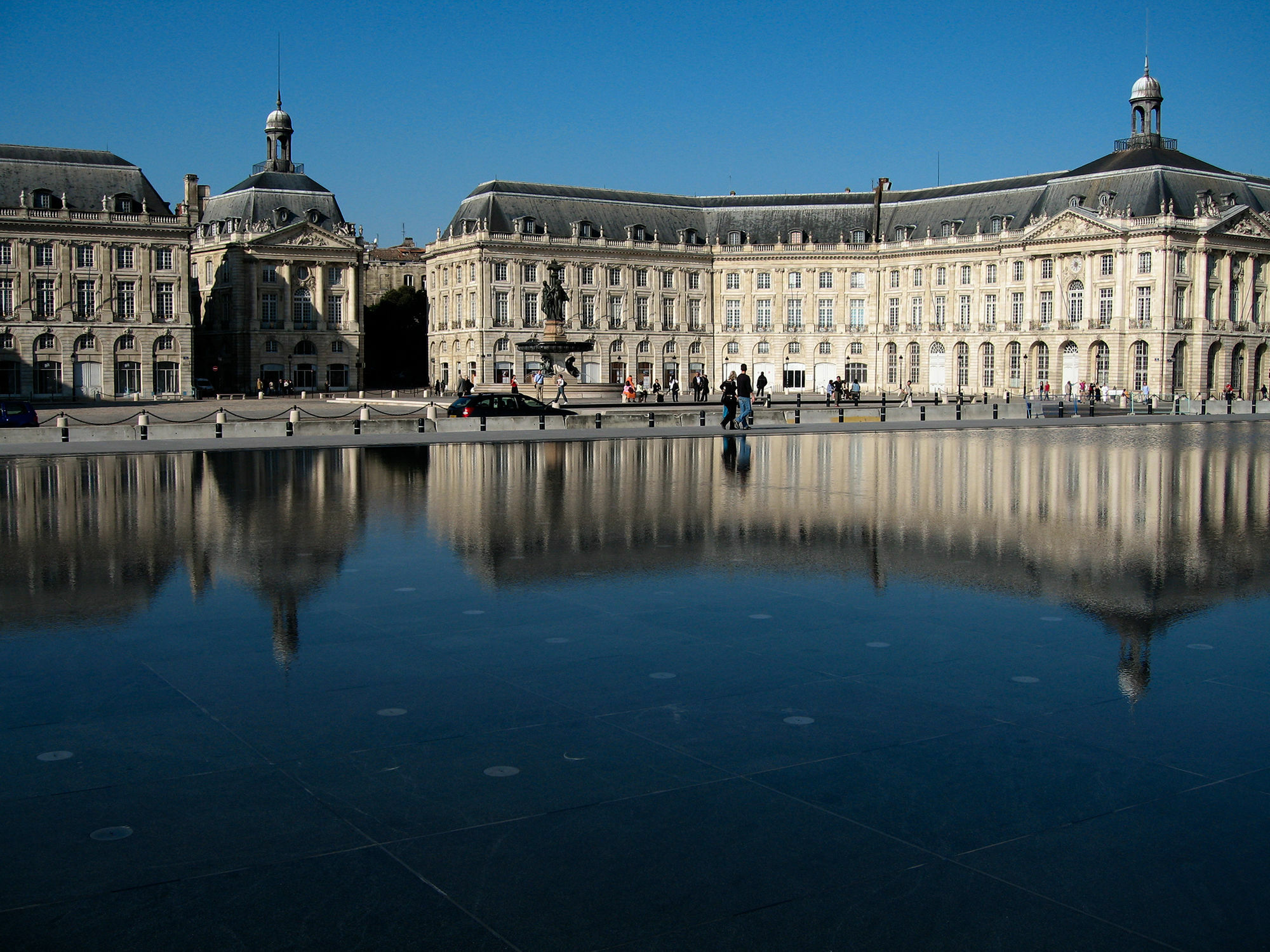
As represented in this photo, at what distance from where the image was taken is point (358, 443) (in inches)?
1537

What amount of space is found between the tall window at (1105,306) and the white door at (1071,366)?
10.4ft

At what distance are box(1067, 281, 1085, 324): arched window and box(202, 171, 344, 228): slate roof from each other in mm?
62576

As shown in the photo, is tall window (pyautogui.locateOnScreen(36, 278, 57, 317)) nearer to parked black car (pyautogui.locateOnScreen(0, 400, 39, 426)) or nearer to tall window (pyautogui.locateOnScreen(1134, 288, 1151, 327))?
parked black car (pyautogui.locateOnScreen(0, 400, 39, 426))

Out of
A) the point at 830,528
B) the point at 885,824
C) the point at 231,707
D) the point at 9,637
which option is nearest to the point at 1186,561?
the point at 830,528

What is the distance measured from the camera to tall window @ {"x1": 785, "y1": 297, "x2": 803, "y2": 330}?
375 ft

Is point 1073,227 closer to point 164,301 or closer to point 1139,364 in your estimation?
point 1139,364

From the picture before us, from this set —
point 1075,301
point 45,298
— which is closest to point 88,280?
point 45,298

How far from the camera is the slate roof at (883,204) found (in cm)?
9619

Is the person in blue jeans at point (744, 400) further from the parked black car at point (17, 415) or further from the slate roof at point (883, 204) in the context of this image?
the slate roof at point (883, 204)

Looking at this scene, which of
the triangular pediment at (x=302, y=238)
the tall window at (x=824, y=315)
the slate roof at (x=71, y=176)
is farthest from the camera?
the tall window at (x=824, y=315)

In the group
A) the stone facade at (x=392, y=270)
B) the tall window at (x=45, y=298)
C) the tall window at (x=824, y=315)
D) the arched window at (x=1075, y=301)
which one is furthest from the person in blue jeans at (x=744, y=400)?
the stone facade at (x=392, y=270)

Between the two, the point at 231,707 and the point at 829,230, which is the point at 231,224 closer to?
the point at 829,230

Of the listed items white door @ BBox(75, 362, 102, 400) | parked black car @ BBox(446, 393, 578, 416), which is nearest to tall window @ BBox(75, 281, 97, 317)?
white door @ BBox(75, 362, 102, 400)

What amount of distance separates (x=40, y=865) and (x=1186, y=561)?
1185 centimetres
